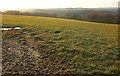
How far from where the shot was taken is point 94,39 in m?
22.2

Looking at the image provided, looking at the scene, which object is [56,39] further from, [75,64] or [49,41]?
[75,64]

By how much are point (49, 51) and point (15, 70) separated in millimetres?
3619

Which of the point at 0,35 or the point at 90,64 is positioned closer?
the point at 90,64

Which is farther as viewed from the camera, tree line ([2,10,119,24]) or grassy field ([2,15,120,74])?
tree line ([2,10,119,24])

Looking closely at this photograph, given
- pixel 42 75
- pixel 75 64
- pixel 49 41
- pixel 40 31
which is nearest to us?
pixel 42 75

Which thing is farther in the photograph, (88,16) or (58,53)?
(88,16)

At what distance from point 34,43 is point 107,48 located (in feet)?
20.0

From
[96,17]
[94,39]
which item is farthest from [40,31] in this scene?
[96,17]

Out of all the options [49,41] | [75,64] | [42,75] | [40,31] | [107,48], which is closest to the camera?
[42,75]

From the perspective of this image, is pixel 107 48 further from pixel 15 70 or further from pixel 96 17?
pixel 96 17

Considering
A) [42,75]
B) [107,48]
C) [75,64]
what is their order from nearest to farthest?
[42,75]
[75,64]
[107,48]

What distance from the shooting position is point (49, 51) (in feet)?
59.3

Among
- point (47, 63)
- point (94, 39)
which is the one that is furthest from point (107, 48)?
point (47, 63)

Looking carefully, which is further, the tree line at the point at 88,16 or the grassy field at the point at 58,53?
the tree line at the point at 88,16
